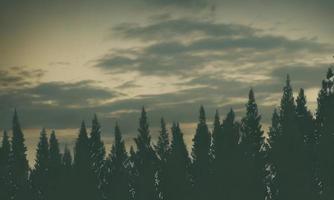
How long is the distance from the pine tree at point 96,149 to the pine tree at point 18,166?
13335 mm

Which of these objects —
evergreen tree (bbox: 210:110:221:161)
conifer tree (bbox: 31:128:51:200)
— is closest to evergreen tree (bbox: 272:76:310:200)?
evergreen tree (bbox: 210:110:221:161)

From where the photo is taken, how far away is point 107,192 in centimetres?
12238

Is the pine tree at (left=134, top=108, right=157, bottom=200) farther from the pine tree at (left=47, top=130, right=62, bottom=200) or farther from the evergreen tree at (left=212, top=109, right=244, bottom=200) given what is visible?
the evergreen tree at (left=212, top=109, right=244, bottom=200)

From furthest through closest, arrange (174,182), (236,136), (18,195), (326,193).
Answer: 1. (18,195)
2. (174,182)
3. (236,136)
4. (326,193)

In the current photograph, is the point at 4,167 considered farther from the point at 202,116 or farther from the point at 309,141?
the point at 309,141

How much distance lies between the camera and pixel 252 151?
350 ft

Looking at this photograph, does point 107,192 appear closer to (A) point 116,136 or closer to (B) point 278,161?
(A) point 116,136

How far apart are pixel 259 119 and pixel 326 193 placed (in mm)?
27813

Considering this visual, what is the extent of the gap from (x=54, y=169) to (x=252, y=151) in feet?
124

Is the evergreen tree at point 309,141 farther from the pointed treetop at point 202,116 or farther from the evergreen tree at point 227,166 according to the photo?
the pointed treetop at point 202,116

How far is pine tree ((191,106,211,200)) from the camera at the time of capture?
106125mm

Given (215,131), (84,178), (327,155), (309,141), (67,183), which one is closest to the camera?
(327,155)

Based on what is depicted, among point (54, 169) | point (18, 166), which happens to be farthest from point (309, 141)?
point (18, 166)

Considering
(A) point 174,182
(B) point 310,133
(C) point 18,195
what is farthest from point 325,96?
(C) point 18,195
